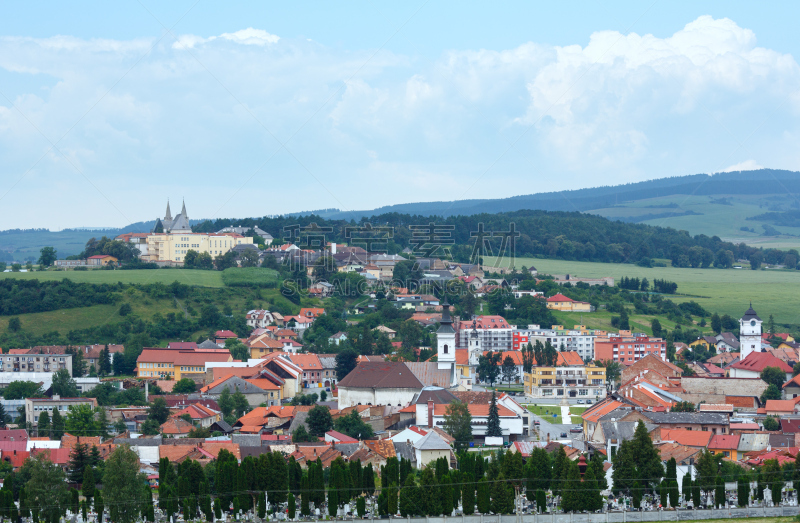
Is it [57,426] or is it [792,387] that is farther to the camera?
[792,387]

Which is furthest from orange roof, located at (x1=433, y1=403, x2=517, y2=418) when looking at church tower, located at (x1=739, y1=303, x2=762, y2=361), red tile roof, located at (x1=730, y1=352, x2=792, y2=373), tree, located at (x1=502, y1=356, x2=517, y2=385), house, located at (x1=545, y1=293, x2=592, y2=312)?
house, located at (x1=545, y1=293, x2=592, y2=312)

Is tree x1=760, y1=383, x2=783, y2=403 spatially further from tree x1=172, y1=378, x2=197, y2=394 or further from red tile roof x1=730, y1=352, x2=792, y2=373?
tree x1=172, y1=378, x2=197, y2=394

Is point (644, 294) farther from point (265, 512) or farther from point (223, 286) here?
point (265, 512)

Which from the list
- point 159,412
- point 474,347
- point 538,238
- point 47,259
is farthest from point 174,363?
point 538,238

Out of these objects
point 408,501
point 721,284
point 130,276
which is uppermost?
point 130,276

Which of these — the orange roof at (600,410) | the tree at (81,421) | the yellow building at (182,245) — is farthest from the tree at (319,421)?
the yellow building at (182,245)

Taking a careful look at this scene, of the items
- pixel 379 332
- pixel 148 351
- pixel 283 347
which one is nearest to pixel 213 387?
pixel 148 351

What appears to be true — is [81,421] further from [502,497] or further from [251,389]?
[502,497]
